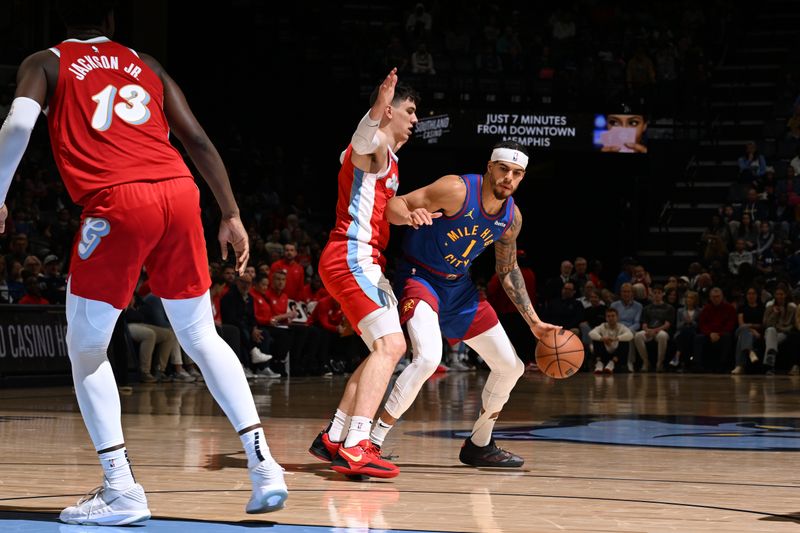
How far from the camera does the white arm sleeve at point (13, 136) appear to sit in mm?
3922

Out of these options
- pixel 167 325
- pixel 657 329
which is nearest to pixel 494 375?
pixel 167 325

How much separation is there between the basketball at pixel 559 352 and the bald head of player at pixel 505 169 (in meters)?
0.83

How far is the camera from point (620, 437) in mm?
7562

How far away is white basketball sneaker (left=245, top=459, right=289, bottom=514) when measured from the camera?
4.17 metres

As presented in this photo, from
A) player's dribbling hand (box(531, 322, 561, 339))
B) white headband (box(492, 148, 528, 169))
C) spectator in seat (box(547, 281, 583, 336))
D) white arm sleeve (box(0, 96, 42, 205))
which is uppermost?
white headband (box(492, 148, 528, 169))

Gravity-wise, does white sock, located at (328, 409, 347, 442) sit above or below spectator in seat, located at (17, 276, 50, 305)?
below

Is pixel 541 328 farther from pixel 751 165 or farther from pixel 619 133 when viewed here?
pixel 751 165

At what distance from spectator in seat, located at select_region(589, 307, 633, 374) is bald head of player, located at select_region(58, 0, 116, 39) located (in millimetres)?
13859

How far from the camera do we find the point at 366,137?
5.60 meters

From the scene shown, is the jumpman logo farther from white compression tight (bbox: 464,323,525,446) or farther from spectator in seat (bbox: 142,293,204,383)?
spectator in seat (bbox: 142,293,204,383)

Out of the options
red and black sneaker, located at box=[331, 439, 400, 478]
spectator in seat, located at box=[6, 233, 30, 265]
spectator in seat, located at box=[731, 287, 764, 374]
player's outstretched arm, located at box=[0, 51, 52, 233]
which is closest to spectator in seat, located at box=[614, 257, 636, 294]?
spectator in seat, located at box=[731, 287, 764, 374]

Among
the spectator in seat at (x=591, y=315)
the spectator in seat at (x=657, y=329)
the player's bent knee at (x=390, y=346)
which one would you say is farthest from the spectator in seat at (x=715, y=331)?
the player's bent knee at (x=390, y=346)

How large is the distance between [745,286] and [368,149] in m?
13.6

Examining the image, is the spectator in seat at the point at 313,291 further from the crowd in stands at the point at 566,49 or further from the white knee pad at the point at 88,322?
the white knee pad at the point at 88,322
